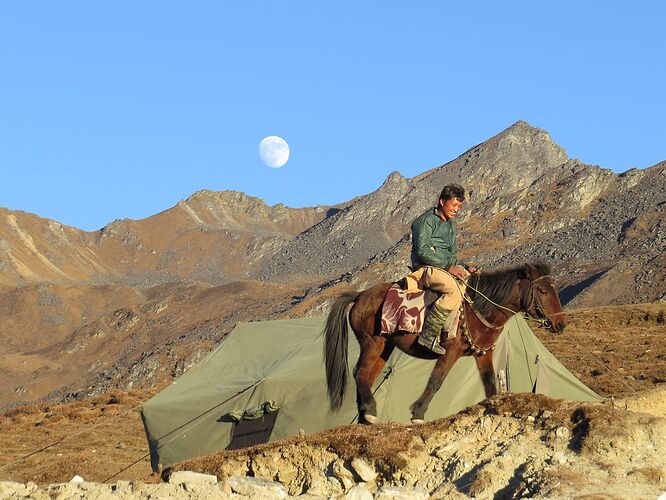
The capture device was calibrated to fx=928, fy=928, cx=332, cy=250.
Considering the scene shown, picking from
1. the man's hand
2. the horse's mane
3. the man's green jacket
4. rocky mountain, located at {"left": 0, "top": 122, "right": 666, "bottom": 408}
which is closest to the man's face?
the man's green jacket

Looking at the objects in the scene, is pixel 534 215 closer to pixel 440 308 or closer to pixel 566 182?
pixel 566 182

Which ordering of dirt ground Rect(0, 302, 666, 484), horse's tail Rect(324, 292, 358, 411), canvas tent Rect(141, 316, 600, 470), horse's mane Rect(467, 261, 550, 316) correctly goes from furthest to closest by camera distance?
dirt ground Rect(0, 302, 666, 484) → canvas tent Rect(141, 316, 600, 470) → horse's tail Rect(324, 292, 358, 411) → horse's mane Rect(467, 261, 550, 316)

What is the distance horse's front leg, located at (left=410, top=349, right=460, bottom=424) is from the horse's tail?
151 centimetres

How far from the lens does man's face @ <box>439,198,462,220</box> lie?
1383 centimetres

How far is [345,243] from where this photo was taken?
14700 centimetres

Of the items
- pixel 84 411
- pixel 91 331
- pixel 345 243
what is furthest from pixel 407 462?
pixel 345 243

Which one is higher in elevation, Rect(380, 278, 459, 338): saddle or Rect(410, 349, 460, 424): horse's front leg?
Rect(380, 278, 459, 338): saddle

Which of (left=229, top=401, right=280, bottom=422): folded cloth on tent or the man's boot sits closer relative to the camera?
the man's boot

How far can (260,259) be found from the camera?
15762cm

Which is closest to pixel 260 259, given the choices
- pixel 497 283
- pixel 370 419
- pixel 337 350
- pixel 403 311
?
pixel 337 350

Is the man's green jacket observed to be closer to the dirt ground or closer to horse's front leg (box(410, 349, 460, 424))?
horse's front leg (box(410, 349, 460, 424))

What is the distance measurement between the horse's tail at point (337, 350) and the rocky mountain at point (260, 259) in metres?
41.3

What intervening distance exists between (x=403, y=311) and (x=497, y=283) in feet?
5.02

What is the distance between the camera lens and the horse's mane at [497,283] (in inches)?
538
